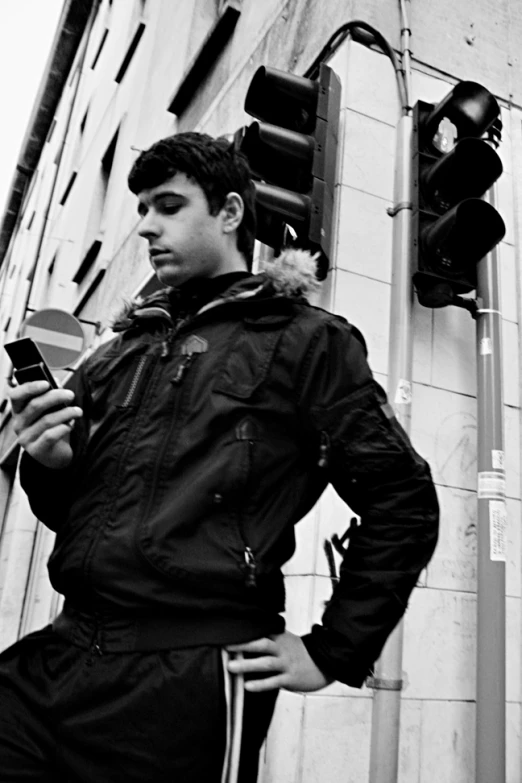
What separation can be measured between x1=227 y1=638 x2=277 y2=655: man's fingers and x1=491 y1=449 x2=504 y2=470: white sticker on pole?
2.07 m

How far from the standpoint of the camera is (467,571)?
3.15m

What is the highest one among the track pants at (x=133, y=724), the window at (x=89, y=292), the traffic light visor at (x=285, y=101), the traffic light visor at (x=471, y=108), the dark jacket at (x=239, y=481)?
the window at (x=89, y=292)

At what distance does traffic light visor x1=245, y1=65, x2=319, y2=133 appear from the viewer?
11.1 feet

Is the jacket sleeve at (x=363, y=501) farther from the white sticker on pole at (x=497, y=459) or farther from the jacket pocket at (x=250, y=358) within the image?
the white sticker on pole at (x=497, y=459)

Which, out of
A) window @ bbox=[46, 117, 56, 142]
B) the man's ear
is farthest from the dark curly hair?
window @ bbox=[46, 117, 56, 142]

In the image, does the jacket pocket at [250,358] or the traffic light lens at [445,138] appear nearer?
the jacket pocket at [250,358]

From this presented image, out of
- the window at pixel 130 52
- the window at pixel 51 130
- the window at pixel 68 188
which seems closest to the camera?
the window at pixel 130 52

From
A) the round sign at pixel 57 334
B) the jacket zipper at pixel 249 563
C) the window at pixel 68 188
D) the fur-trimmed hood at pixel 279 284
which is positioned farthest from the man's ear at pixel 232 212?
the window at pixel 68 188

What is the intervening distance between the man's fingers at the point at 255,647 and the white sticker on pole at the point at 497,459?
6.80 ft

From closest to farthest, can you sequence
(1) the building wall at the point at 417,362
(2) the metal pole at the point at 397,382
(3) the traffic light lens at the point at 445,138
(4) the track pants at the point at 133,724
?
(4) the track pants at the point at 133,724, (2) the metal pole at the point at 397,382, (1) the building wall at the point at 417,362, (3) the traffic light lens at the point at 445,138

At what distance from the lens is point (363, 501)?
4.72 feet

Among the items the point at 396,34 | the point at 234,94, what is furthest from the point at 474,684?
the point at 234,94

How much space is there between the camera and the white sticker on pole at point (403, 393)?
3.14 metres

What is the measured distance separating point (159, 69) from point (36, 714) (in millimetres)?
7572
